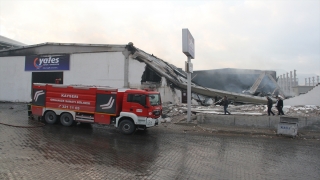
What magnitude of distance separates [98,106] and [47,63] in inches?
590

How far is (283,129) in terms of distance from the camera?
463 inches

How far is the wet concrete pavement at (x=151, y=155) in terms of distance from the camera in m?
6.38

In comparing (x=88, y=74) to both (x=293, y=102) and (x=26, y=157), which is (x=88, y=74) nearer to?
(x=26, y=157)

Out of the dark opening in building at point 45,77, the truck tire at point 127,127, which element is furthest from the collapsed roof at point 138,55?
the truck tire at point 127,127

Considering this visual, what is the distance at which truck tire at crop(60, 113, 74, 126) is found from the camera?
45.1ft

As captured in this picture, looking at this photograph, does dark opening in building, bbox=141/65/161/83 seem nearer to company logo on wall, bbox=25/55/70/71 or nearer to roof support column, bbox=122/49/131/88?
roof support column, bbox=122/49/131/88

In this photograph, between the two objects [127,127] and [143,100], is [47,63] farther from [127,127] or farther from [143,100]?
[143,100]

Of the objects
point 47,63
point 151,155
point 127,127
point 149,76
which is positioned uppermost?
point 47,63

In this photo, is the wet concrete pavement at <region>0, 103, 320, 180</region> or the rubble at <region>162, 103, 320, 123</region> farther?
the rubble at <region>162, 103, 320, 123</region>

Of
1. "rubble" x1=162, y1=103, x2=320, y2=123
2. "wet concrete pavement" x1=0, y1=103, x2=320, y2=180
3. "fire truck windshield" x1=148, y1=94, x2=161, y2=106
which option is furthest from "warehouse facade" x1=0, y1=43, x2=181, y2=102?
"wet concrete pavement" x1=0, y1=103, x2=320, y2=180

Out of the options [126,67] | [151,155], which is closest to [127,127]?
[151,155]

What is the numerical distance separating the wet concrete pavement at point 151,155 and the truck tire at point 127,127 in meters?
0.38

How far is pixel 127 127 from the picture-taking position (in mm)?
12117

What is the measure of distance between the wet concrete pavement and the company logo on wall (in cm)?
1275
